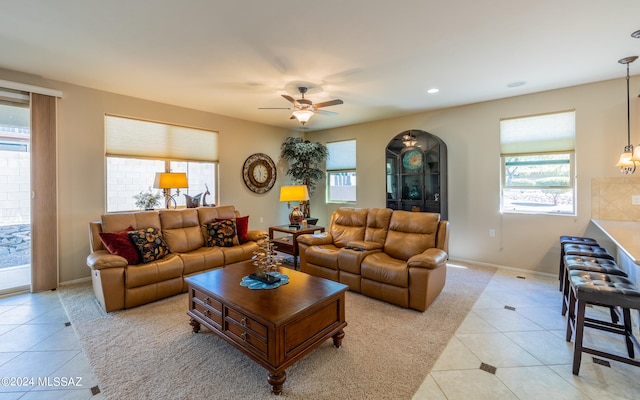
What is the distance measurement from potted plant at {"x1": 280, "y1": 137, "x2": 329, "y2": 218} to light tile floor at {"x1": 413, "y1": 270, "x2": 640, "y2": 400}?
4.25 meters

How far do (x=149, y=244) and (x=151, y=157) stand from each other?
1913mm

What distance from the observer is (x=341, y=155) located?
6.62m

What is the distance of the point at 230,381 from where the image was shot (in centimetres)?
194

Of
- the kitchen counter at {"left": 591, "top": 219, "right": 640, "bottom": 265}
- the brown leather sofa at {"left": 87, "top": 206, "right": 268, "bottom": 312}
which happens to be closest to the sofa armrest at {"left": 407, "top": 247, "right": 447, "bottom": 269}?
the kitchen counter at {"left": 591, "top": 219, "right": 640, "bottom": 265}

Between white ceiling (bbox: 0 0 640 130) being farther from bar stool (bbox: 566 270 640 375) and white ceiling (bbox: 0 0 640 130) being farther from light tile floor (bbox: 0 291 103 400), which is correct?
light tile floor (bbox: 0 291 103 400)

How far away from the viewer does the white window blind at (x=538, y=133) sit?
403 centimetres

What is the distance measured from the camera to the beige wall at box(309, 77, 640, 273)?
12.3 feet

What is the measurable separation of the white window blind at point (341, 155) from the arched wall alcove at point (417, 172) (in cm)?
118

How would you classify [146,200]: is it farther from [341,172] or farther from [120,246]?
[341,172]

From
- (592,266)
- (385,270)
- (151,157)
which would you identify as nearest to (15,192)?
(151,157)

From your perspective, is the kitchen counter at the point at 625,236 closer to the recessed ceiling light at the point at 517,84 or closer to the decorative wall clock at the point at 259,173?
the recessed ceiling light at the point at 517,84

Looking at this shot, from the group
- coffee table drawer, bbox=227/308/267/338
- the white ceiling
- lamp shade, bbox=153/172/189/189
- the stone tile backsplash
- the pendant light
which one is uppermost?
the white ceiling

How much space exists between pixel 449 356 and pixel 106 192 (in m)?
4.99

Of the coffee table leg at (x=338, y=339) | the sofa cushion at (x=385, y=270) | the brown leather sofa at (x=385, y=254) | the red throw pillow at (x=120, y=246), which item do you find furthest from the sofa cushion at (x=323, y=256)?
the red throw pillow at (x=120, y=246)
